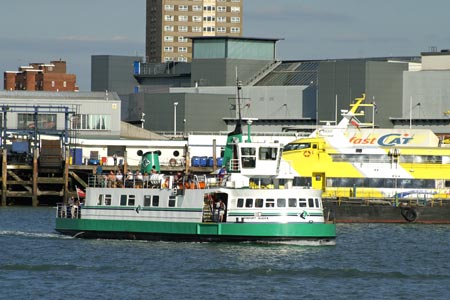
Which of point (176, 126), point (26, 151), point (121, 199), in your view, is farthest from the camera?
point (176, 126)

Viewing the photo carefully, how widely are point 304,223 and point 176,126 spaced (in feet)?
294

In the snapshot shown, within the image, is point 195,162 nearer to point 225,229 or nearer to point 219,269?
point 225,229

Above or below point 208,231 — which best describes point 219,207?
above

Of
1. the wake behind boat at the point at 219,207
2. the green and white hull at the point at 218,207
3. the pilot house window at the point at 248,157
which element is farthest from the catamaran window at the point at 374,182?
the pilot house window at the point at 248,157

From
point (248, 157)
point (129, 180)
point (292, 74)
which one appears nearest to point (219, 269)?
point (248, 157)

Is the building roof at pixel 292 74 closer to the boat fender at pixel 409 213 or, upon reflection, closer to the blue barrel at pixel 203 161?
the blue barrel at pixel 203 161

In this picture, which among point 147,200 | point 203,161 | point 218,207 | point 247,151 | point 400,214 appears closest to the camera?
point 218,207

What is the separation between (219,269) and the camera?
60.1 m

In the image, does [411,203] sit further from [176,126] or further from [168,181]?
[176,126]

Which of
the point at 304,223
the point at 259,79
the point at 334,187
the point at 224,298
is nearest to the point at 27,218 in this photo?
the point at 334,187

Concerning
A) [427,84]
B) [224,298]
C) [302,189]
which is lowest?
[224,298]

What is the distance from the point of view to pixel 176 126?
512ft

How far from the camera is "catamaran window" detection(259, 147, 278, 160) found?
71.7 meters

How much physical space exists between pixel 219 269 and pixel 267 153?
12.9 metres
